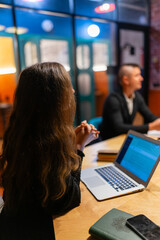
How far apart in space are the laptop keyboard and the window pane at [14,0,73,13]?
2.80m

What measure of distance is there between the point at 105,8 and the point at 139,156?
3.69 meters

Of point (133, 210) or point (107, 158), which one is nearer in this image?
point (133, 210)

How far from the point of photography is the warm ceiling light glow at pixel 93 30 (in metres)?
4.03

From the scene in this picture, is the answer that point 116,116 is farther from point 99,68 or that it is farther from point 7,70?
point 99,68

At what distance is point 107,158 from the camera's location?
1549 mm

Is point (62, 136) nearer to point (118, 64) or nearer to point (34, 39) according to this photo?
point (34, 39)

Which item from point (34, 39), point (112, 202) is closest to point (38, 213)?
point (112, 202)

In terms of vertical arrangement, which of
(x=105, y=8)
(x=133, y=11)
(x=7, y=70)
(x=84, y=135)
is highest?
(x=133, y=11)

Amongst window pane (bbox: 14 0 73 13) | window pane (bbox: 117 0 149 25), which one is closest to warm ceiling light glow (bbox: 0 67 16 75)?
window pane (bbox: 14 0 73 13)

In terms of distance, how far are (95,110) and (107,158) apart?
9.68 feet

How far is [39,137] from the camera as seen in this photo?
93cm

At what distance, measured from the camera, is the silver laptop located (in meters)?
1.14

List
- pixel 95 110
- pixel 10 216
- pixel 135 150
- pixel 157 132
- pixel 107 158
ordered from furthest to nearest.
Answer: pixel 95 110 → pixel 157 132 → pixel 107 158 → pixel 135 150 → pixel 10 216

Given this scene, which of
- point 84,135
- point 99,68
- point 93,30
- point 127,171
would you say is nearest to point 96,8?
point 93,30
